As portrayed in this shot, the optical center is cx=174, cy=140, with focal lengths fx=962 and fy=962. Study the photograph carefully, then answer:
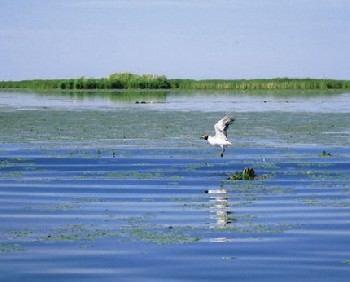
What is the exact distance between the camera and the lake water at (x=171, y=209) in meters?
11.6

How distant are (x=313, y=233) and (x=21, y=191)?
7.73 m

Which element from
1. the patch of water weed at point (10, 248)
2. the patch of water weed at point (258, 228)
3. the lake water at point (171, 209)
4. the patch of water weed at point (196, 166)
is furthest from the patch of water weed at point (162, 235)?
the patch of water weed at point (196, 166)

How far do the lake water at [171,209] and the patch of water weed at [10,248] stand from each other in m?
0.03

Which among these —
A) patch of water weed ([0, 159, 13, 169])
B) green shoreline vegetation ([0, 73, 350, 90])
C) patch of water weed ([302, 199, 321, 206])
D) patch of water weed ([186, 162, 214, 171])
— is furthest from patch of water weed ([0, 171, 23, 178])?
green shoreline vegetation ([0, 73, 350, 90])

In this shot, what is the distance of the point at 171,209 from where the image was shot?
16734 mm

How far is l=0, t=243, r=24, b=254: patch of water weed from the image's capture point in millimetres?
12512

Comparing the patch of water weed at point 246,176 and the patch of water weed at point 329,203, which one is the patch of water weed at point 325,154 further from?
the patch of water weed at point 329,203

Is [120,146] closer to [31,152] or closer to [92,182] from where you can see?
[31,152]

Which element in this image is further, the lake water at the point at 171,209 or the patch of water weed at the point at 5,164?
the patch of water weed at the point at 5,164

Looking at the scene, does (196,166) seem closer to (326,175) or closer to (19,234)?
(326,175)

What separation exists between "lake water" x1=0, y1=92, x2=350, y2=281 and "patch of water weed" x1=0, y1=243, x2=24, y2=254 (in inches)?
1.3

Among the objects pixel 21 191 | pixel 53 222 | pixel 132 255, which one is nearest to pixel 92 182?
pixel 21 191

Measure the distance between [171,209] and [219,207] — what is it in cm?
87

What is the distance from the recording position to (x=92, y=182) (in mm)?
21375
